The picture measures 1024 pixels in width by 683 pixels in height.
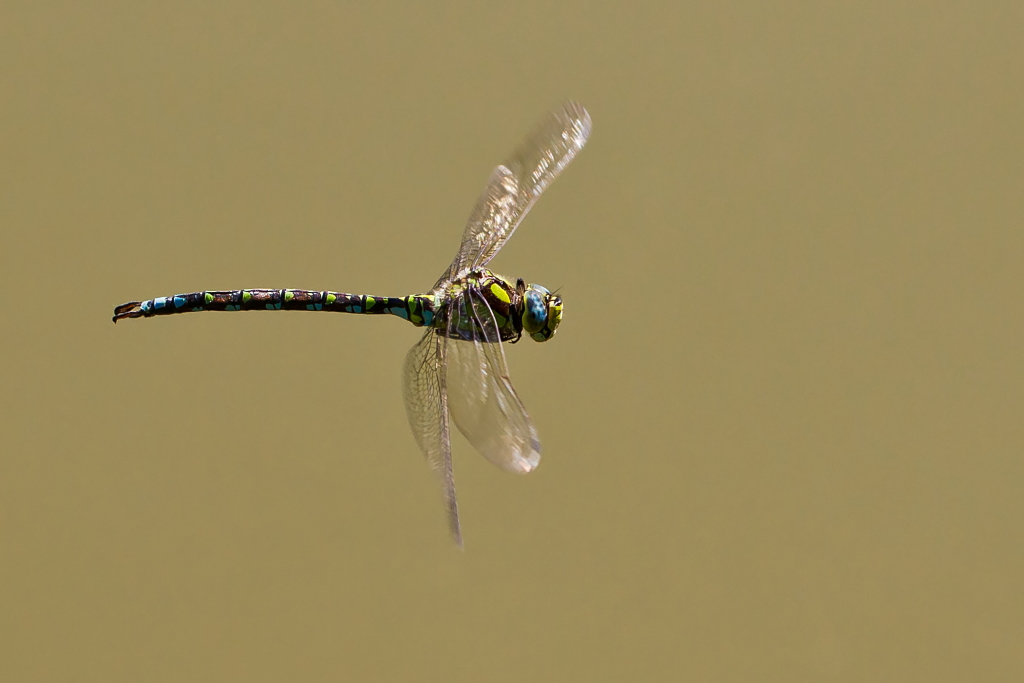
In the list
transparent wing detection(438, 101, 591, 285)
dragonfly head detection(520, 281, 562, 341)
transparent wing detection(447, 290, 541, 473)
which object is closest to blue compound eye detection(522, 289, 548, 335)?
dragonfly head detection(520, 281, 562, 341)

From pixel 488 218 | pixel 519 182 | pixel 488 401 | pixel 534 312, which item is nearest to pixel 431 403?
pixel 488 401

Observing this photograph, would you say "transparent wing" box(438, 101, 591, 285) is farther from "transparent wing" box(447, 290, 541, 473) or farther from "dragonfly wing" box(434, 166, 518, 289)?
"transparent wing" box(447, 290, 541, 473)

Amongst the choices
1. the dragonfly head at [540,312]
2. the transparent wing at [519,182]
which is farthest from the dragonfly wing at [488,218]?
the dragonfly head at [540,312]

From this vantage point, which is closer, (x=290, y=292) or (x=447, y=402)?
(x=447, y=402)

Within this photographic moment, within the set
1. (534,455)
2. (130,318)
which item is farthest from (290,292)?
(534,455)

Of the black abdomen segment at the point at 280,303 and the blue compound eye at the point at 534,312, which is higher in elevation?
the black abdomen segment at the point at 280,303

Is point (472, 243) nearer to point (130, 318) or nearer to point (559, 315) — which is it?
point (559, 315)

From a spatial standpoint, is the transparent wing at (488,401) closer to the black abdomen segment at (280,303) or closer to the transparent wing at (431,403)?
the transparent wing at (431,403)

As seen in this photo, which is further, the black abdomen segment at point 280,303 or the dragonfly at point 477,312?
the black abdomen segment at point 280,303
